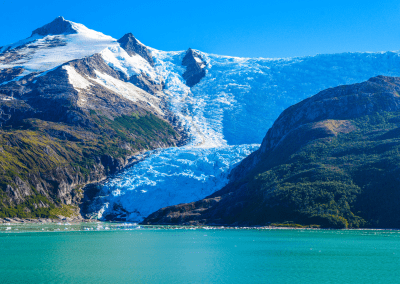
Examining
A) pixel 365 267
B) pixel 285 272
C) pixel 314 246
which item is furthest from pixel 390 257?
pixel 285 272

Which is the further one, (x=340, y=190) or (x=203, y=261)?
(x=340, y=190)

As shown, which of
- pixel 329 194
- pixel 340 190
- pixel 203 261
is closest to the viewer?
pixel 203 261

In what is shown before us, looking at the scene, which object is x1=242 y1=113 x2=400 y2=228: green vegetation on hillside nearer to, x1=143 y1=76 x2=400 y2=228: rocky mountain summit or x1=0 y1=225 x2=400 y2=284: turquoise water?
x1=143 y1=76 x2=400 y2=228: rocky mountain summit

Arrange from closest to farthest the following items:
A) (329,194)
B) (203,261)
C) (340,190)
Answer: (203,261) → (329,194) → (340,190)

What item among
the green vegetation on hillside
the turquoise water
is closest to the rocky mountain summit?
the green vegetation on hillside

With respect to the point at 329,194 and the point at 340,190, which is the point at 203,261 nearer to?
the point at 329,194

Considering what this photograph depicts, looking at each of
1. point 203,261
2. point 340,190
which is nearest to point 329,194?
point 340,190

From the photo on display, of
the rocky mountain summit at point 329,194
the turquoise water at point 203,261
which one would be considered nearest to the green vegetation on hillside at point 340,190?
the rocky mountain summit at point 329,194

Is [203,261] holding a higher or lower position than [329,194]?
lower
